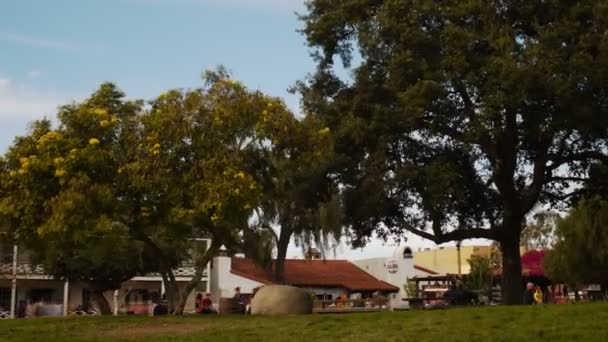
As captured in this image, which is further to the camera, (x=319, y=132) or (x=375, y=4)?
(x=375, y=4)

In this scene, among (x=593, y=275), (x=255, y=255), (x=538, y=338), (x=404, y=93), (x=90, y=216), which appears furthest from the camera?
(x=593, y=275)

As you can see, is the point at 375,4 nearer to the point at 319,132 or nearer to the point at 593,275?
the point at 319,132

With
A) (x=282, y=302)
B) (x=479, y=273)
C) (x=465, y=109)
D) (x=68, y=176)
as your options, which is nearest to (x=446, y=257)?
(x=479, y=273)

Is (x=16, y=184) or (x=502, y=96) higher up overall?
(x=502, y=96)

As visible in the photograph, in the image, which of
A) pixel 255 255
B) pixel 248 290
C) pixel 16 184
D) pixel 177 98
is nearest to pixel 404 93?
pixel 177 98

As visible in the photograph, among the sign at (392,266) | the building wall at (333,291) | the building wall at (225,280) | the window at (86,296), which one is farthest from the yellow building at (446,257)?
the window at (86,296)

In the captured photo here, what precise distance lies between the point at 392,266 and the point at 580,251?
26.8 metres

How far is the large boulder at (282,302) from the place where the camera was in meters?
22.1

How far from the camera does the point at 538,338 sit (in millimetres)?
12461

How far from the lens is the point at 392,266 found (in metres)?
68.1

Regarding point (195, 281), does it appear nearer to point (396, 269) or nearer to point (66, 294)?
point (66, 294)

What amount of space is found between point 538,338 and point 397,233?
15.8 m

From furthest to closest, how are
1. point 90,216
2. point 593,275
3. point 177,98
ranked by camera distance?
1. point 593,275
2. point 177,98
3. point 90,216

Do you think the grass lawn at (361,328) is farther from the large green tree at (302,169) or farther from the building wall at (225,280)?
the building wall at (225,280)
